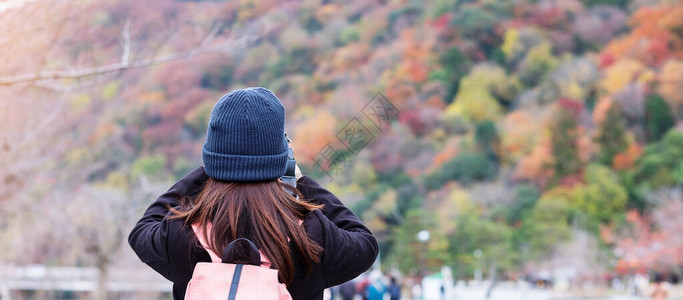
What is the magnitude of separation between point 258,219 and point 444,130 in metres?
41.4

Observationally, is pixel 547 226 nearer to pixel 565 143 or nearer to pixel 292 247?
pixel 565 143

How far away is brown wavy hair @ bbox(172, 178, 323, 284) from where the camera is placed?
1256 mm

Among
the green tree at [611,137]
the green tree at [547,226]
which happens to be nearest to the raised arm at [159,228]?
the green tree at [547,226]

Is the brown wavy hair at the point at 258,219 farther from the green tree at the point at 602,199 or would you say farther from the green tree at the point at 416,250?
the green tree at the point at 602,199

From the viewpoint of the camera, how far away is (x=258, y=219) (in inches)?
A: 49.8

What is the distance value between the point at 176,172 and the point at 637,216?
23681 millimetres

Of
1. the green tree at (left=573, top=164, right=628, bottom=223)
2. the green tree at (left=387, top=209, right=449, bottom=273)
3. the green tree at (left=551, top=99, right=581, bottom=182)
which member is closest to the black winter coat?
the green tree at (left=387, top=209, right=449, bottom=273)

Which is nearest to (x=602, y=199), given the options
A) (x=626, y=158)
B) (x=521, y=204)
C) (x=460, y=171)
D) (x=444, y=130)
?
(x=521, y=204)

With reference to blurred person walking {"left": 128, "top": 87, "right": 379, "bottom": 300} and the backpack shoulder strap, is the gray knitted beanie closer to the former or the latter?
blurred person walking {"left": 128, "top": 87, "right": 379, "bottom": 300}

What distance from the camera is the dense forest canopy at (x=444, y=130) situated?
16.9 m

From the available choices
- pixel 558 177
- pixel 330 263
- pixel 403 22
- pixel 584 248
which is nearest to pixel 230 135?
pixel 330 263

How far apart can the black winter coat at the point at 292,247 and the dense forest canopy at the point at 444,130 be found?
16.0ft

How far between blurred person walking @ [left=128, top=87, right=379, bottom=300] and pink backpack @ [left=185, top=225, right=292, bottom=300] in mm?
54

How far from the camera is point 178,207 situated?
1.34 m
